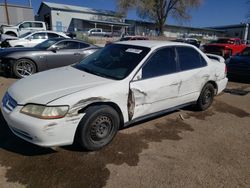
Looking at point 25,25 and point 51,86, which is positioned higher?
point 25,25

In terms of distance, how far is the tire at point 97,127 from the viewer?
9.18 feet

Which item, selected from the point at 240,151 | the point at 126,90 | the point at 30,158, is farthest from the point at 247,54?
the point at 30,158

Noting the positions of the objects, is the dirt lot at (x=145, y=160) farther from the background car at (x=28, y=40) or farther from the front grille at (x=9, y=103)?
the background car at (x=28, y=40)

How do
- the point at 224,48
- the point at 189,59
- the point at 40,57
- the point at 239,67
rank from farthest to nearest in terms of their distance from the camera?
the point at 224,48, the point at 239,67, the point at 40,57, the point at 189,59

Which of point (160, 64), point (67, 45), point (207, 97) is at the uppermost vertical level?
point (67, 45)

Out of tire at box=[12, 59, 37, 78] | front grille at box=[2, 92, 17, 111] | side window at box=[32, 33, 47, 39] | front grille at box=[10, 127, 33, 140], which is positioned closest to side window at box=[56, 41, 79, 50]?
tire at box=[12, 59, 37, 78]

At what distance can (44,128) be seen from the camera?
2.52 metres

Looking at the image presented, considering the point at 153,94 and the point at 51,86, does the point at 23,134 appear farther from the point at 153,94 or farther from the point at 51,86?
the point at 153,94

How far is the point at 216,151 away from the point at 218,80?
A: 83.3 inches

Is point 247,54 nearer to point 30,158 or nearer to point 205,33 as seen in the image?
point 30,158

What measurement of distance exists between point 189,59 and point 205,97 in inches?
39.4

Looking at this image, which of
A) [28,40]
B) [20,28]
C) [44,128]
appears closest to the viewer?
[44,128]

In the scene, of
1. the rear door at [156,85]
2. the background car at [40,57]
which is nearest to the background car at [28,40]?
the background car at [40,57]

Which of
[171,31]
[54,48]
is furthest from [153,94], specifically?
[171,31]
